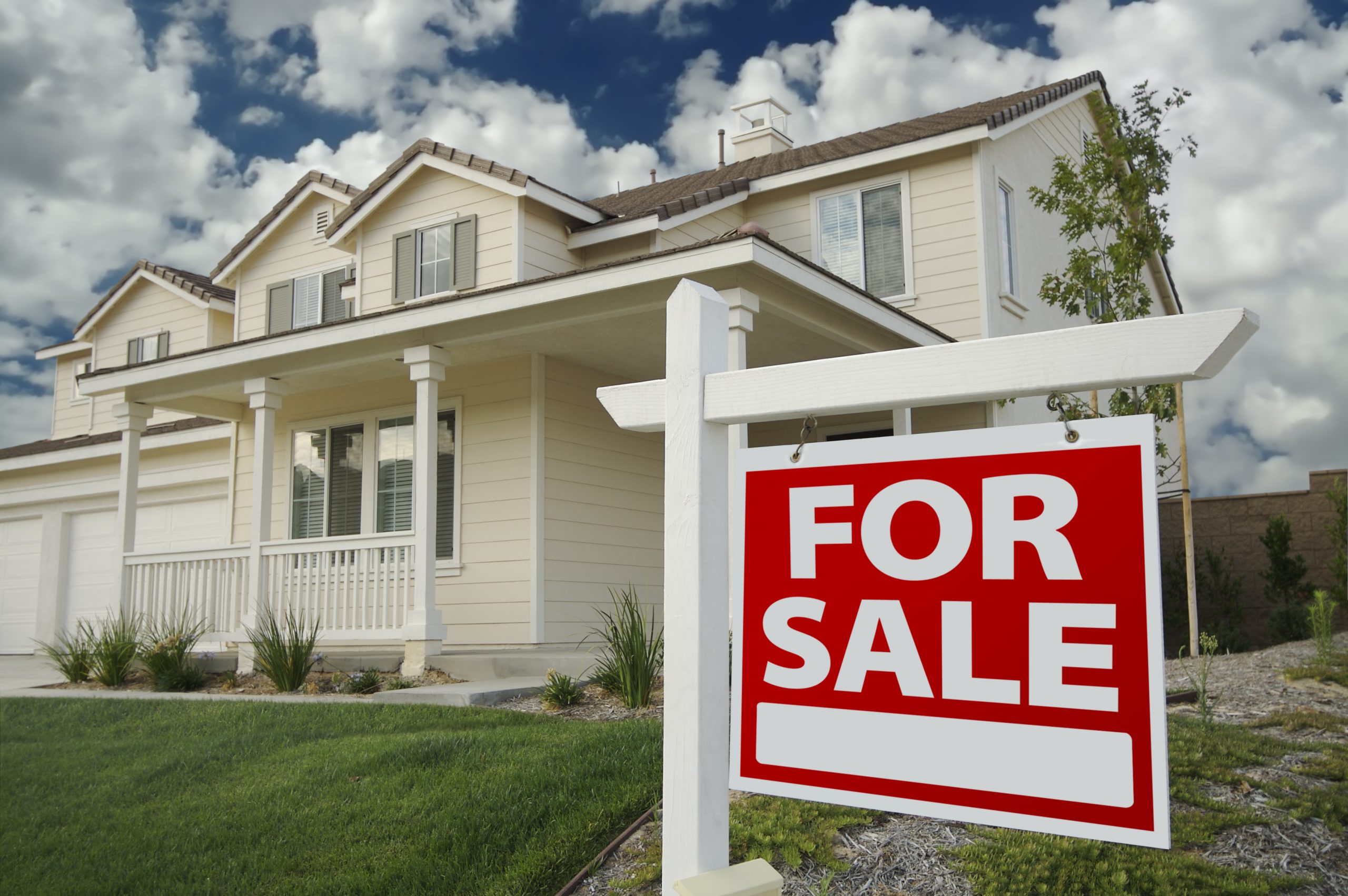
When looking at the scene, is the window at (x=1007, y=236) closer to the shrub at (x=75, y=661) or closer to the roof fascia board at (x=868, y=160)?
the roof fascia board at (x=868, y=160)

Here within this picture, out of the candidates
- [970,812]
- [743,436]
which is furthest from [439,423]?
[970,812]

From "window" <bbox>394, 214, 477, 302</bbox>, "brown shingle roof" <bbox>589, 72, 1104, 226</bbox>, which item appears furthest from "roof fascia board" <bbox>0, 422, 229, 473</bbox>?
"brown shingle roof" <bbox>589, 72, 1104, 226</bbox>

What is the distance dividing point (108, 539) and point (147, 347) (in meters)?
3.62

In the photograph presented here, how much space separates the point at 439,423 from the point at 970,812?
994 centimetres

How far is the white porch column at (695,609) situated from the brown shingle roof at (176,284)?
53.5 feet

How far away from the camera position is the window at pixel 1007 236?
12.0 m

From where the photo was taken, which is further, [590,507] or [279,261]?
[279,261]

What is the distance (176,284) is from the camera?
55.9 ft

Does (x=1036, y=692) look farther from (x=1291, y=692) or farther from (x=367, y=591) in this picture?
(x=367, y=591)

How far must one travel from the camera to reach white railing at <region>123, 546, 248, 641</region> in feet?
33.9

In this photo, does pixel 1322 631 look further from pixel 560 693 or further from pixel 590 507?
pixel 590 507

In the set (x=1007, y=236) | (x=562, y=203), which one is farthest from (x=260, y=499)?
(x=1007, y=236)

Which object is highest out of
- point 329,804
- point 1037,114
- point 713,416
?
point 1037,114

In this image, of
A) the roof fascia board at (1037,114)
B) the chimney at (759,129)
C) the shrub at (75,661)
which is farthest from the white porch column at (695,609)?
the chimney at (759,129)
